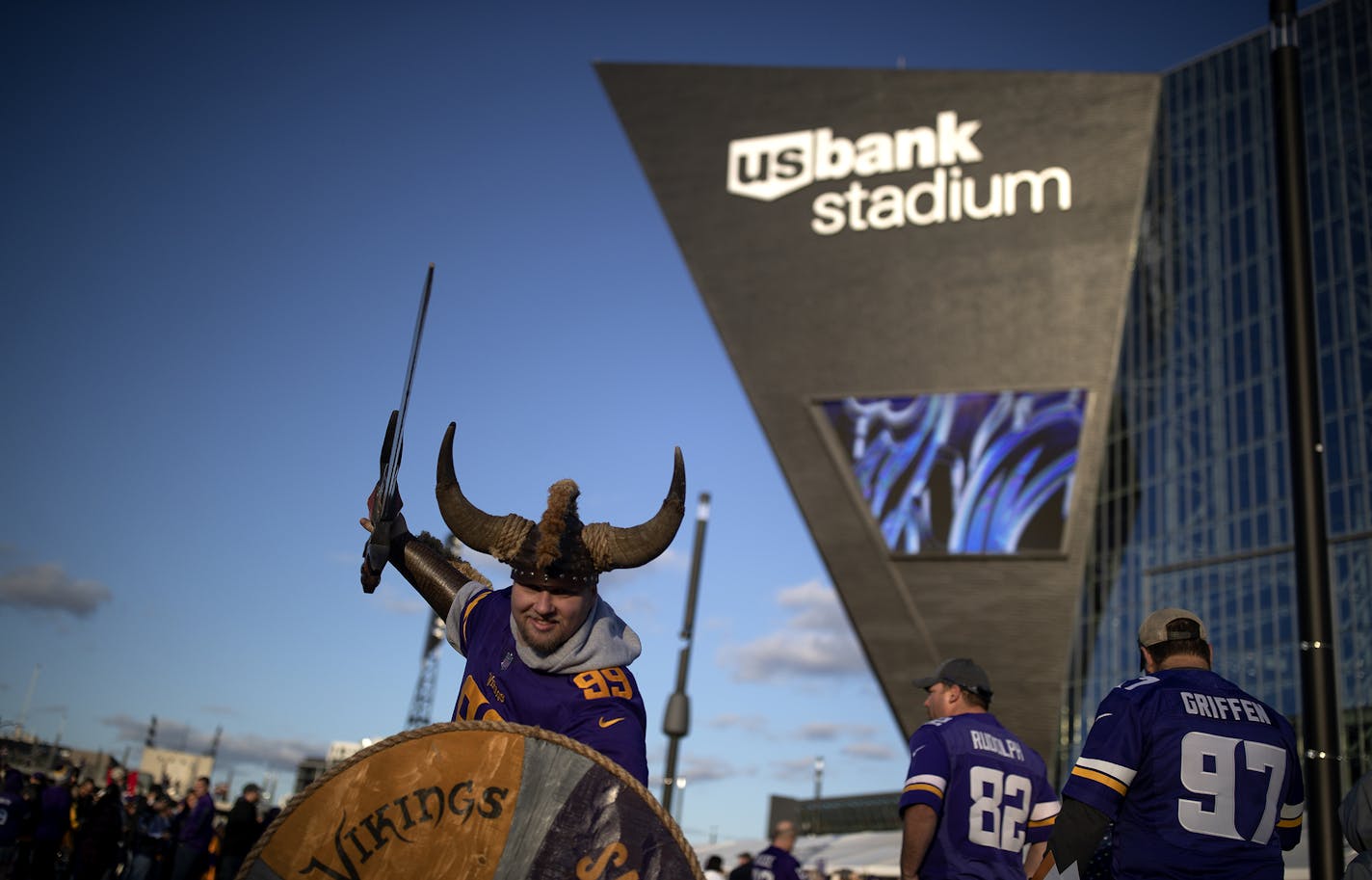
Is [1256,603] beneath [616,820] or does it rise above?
above

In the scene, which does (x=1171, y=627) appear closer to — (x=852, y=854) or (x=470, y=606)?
(x=470, y=606)

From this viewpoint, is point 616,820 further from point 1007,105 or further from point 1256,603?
point 1256,603

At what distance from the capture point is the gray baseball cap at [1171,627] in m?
3.71

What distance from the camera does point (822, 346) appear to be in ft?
64.6

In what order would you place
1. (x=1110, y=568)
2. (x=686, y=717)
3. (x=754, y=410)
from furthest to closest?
(x=1110, y=568) → (x=754, y=410) → (x=686, y=717)

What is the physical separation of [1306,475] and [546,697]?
5.12m

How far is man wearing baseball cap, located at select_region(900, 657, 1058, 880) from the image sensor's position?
174 inches

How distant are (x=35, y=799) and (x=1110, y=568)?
1725 inches

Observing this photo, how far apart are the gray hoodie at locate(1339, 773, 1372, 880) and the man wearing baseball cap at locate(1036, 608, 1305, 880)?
786mm

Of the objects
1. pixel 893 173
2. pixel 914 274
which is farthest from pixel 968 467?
pixel 893 173

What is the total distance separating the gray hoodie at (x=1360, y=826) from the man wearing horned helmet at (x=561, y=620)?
2.79 metres

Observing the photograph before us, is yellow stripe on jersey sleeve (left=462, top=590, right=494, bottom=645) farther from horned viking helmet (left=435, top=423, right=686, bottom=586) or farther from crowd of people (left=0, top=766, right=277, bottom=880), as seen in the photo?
crowd of people (left=0, top=766, right=277, bottom=880)

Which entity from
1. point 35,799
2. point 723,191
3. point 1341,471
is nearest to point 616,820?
point 35,799

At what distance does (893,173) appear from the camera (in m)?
20.3
